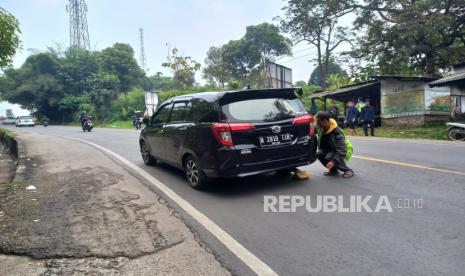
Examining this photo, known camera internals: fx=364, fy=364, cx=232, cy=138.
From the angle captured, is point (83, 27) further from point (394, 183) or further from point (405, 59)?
point (394, 183)

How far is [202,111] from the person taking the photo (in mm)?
5984

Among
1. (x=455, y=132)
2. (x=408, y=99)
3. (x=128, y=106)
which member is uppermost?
(x=128, y=106)

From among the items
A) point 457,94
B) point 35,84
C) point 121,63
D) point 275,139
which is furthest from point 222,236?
point 121,63

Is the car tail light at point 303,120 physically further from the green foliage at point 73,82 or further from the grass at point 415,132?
the green foliage at point 73,82

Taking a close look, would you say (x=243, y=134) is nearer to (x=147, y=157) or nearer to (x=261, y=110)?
(x=261, y=110)

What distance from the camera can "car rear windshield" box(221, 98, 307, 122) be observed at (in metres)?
5.60

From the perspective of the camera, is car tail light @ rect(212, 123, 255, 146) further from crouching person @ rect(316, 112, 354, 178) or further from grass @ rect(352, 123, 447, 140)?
grass @ rect(352, 123, 447, 140)

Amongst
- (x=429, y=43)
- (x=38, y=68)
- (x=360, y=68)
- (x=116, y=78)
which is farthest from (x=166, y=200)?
(x=38, y=68)

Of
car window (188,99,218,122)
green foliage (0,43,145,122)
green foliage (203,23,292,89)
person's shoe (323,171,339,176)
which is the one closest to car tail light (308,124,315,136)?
person's shoe (323,171,339,176)

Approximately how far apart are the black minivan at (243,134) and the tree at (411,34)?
19404 millimetres

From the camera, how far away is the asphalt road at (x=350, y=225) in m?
3.23

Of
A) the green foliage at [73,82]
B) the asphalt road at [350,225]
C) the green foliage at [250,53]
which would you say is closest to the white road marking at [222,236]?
the asphalt road at [350,225]

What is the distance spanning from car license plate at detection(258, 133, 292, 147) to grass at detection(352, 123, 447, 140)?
13.0 m

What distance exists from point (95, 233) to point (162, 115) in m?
3.93
